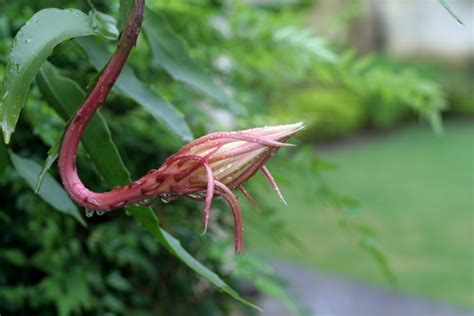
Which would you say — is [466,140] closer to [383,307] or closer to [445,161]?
[445,161]

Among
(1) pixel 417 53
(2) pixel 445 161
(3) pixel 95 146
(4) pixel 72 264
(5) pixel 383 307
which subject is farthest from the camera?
(1) pixel 417 53

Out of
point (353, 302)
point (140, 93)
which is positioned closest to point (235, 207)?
point (140, 93)

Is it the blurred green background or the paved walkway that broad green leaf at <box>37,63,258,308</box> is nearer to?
the blurred green background

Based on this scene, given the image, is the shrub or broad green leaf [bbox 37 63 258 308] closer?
broad green leaf [bbox 37 63 258 308]

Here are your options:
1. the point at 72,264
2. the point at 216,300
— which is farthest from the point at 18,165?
the point at 216,300

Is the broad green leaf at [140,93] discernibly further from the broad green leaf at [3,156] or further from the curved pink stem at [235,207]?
the curved pink stem at [235,207]

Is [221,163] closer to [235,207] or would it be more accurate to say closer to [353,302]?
[235,207]

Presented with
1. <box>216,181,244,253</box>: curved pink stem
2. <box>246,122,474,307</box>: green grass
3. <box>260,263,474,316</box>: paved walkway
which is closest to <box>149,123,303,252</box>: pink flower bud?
<box>216,181,244,253</box>: curved pink stem
